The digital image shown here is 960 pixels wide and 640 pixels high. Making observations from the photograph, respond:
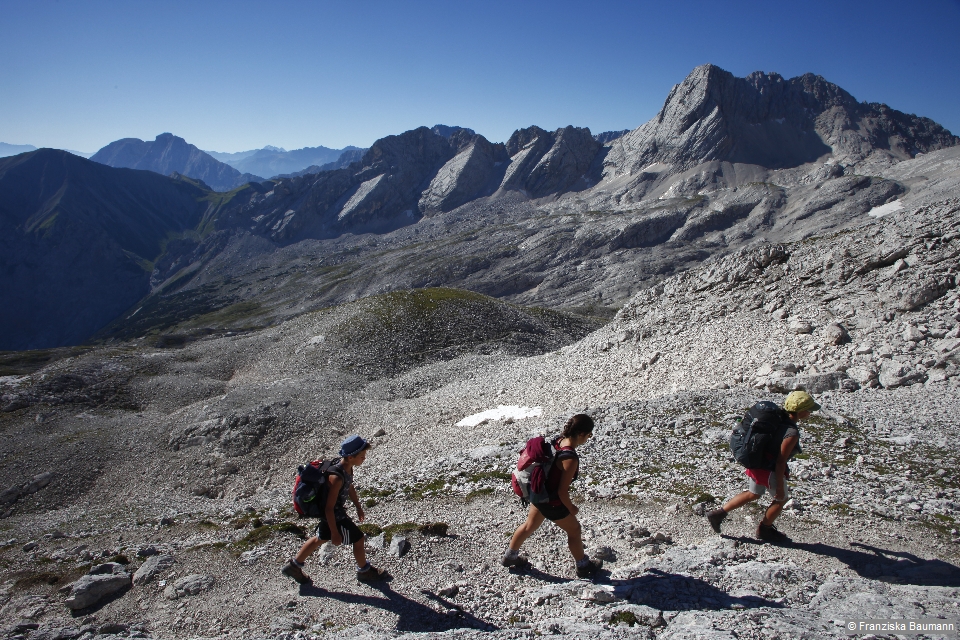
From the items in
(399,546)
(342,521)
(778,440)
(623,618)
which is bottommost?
(399,546)

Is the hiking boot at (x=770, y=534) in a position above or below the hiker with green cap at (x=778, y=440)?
below

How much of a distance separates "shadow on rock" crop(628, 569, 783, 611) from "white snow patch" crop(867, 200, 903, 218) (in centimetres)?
16152

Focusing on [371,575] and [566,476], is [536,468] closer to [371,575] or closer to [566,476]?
[566,476]

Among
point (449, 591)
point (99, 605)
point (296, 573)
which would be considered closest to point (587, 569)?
point (449, 591)

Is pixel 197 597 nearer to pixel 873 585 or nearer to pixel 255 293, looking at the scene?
pixel 873 585

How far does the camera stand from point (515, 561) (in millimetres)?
9016

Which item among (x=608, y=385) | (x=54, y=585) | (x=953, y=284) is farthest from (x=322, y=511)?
(x=953, y=284)

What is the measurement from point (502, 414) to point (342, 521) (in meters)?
16.1

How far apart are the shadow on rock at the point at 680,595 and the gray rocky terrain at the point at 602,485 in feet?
0.15

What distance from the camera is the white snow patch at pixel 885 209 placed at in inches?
5113

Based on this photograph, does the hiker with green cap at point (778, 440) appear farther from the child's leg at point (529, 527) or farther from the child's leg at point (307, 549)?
the child's leg at point (307, 549)

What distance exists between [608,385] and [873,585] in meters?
16.6

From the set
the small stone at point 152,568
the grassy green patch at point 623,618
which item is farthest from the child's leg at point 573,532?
the small stone at point 152,568

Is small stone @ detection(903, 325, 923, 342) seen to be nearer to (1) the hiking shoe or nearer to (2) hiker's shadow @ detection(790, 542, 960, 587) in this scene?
(2) hiker's shadow @ detection(790, 542, 960, 587)
